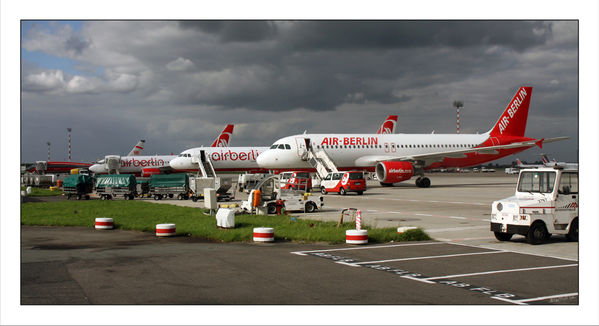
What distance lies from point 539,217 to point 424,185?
39.9m

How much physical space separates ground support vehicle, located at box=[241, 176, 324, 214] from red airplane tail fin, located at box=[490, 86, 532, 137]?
38.2 metres

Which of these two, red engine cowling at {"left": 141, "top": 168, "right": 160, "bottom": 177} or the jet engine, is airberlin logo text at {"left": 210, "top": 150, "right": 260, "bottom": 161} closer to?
red engine cowling at {"left": 141, "top": 168, "right": 160, "bottom": 177}

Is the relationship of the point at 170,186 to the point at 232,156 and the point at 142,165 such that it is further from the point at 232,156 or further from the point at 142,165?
the point at 142,165

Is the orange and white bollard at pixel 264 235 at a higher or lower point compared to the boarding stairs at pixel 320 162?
lower

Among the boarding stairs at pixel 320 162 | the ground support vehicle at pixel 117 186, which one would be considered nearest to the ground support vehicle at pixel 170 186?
the ground support vehicle at pixel 117 186

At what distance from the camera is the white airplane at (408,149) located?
53.0m

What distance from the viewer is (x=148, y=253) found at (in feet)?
54.3

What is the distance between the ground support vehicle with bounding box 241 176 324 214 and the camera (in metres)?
27.7

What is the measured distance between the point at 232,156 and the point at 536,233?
2214 inches

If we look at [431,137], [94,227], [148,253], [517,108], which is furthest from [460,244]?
[517,108]

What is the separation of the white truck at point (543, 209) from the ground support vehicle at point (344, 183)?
27256 millimetres

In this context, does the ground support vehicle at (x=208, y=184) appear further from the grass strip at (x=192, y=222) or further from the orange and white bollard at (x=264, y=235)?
the orange and white bollard at (x=264, y=235)

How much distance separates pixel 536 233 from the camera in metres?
17.2

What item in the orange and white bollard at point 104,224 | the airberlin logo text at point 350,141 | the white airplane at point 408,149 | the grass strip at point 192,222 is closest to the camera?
the grass strip at point 192,222
